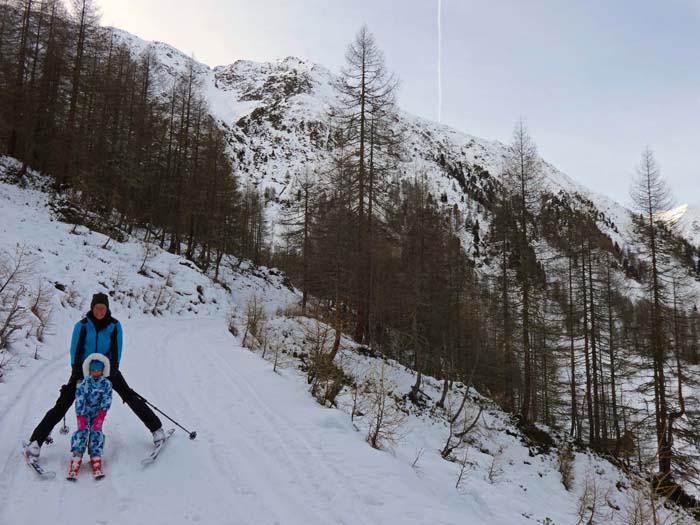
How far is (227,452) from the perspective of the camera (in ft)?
17.0

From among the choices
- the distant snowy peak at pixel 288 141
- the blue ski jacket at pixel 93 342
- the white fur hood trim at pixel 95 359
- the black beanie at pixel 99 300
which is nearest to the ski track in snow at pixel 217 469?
the white fur hood trim at pixel 95 359

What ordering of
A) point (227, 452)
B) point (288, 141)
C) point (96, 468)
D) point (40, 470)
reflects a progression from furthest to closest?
point (288, 141) → point (227, 452) → point (96, 468) → point (40, 470)

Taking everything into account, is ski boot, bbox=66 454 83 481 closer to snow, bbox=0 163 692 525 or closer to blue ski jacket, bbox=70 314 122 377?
snow, bbox=0 163 692 525

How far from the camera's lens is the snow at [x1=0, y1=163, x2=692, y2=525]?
3.88 metres

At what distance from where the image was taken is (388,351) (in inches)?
Answer: 977

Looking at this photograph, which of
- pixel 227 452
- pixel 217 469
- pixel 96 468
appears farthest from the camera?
pixel 227 452

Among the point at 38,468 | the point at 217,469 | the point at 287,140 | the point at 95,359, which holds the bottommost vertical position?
the point at 217,469

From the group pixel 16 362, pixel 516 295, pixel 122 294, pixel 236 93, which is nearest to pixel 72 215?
pixel 122 294

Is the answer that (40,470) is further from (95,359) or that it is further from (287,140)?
(287,140)

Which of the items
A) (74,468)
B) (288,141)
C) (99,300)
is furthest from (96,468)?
(288,141)

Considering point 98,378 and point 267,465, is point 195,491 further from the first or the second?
point 98,378

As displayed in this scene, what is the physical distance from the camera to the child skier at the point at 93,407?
4109 millimetres

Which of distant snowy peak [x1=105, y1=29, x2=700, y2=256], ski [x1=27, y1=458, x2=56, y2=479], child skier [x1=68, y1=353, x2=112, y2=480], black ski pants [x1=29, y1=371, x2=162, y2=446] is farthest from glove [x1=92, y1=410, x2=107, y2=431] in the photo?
distant snowy peak [x1=105, y1=29, x2=700, y2=256]

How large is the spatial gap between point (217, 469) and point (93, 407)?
65.6 inches
